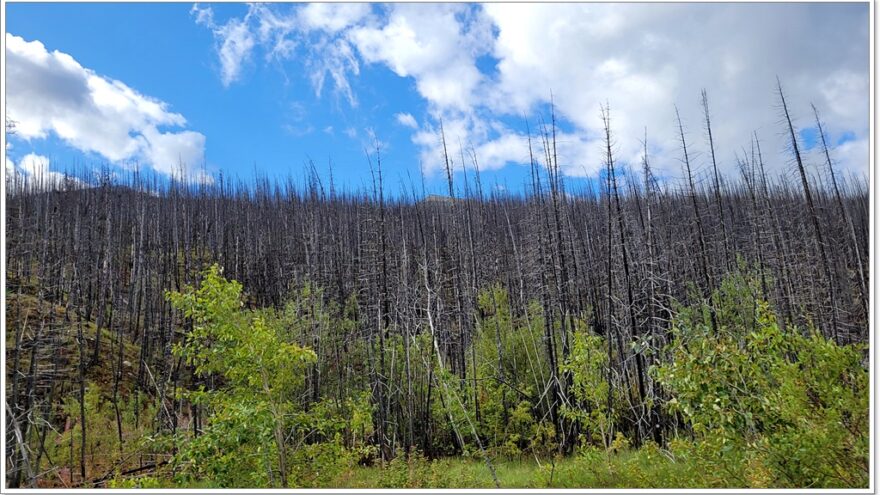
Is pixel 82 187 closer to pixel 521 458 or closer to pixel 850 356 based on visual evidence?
pixel 521 458

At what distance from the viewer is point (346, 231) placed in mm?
35688

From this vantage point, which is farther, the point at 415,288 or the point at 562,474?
the point at 415,288

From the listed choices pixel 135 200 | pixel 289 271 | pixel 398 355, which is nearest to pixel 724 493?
pixel 398 355

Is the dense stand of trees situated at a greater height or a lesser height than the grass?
greater

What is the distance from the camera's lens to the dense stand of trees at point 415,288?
1548 centimetres

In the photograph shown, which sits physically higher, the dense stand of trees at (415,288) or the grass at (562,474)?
the dense stand of trees at (415,288)

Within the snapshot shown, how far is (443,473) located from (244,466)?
603 cm

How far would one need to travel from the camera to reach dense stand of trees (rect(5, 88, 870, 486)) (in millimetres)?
15477

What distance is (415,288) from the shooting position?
62.4 ft

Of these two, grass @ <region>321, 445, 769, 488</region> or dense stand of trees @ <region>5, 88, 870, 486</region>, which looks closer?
grass @ <region>321, 445, 769, 488</region>

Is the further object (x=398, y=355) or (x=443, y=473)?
(x=398, y=355)

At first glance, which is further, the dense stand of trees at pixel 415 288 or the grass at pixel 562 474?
the dense stand of trees at pixel 415 288

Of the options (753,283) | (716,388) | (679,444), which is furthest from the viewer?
(753,283)

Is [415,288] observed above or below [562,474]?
above
